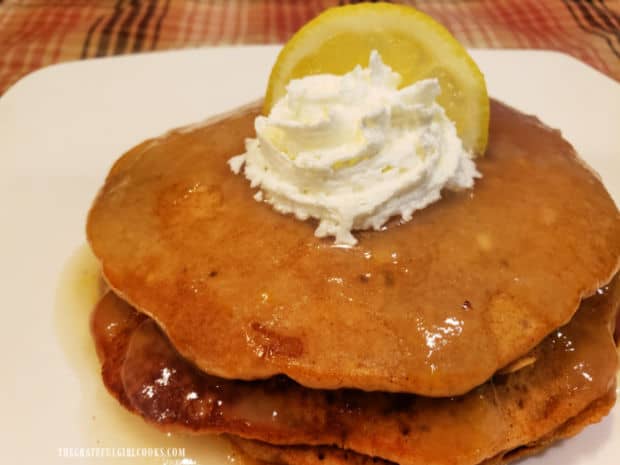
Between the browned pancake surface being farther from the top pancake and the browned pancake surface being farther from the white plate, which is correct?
the top pancake

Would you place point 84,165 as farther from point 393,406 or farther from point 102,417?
point 393,406

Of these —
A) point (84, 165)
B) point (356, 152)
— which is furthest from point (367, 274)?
point (84, 165)

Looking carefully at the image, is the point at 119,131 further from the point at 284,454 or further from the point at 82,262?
the point at 284,454

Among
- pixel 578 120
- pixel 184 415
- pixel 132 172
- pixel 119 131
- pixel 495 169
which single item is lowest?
pixel 119 131

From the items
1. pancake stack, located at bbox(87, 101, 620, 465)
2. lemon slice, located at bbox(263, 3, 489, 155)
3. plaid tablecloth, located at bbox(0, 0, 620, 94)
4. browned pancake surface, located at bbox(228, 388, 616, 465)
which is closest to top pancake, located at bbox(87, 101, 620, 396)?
pancake stack, located at bbox(87, 101, 620, 465)

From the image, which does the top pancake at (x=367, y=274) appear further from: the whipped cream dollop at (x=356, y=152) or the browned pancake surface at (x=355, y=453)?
the browned pancake surface at (x=355, y=453)

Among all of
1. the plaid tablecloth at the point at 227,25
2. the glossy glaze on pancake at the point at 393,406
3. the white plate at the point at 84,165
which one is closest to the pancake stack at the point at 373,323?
the glossy glaze on pancake at the point at 393,406

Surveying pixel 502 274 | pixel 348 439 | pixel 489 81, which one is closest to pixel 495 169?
pixel 502 274
